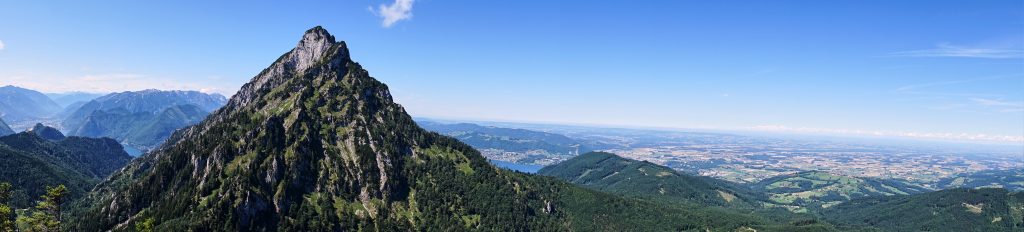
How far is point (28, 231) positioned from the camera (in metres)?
90.9

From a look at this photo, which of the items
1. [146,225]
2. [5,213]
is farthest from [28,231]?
[146,225]

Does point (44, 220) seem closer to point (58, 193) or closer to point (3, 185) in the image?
point (58, 193)

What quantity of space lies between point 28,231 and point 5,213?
173 inches

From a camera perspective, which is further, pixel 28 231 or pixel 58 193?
pixel 58 193

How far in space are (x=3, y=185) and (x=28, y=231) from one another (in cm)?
1776

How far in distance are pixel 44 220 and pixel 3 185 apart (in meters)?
14.1

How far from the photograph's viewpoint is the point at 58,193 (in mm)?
98812

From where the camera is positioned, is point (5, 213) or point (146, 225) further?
point (146, 225)

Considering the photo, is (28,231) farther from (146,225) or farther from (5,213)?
(146,225)

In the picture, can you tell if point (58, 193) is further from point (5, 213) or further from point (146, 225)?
point (146, 225)

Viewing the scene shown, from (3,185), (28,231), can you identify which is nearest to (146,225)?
(28,231)

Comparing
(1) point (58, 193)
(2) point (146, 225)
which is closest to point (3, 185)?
(1) point (58, 193)

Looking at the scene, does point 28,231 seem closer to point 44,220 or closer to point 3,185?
point 44,220

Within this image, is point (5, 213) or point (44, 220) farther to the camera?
point (44, 220)
